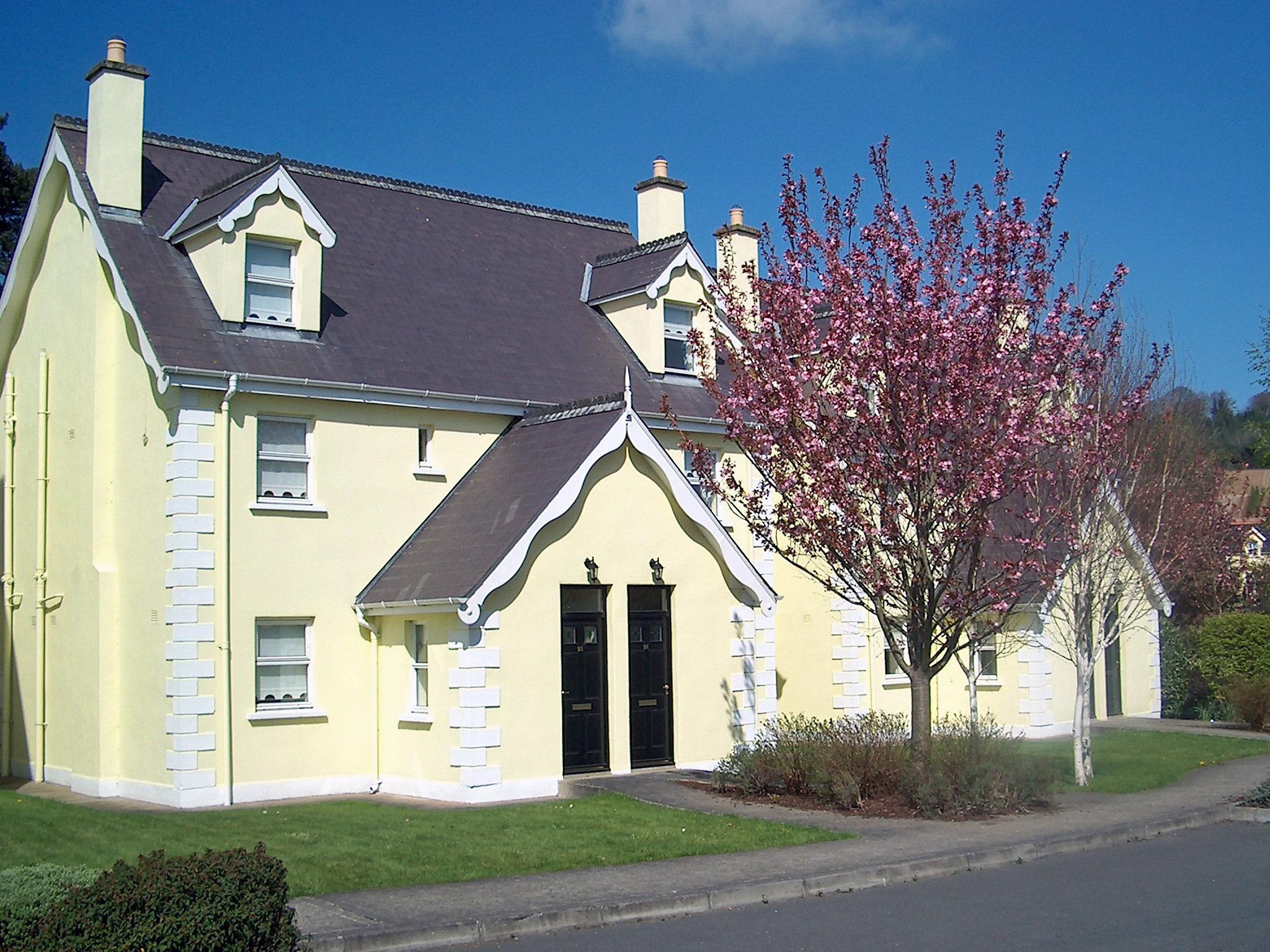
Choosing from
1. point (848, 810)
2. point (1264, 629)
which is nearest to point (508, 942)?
point (848, 810)

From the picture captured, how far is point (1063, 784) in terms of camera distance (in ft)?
65.7

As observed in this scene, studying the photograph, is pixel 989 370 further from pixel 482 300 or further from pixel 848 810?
pixel 482 300

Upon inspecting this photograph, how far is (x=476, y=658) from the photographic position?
1900 cm

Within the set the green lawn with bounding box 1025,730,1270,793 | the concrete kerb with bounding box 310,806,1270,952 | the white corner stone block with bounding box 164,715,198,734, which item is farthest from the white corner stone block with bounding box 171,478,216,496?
the green lawn with bounding box 1025,730,1270,793

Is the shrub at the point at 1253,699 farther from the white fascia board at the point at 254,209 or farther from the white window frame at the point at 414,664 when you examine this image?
the white fascia board at the point at 254,209

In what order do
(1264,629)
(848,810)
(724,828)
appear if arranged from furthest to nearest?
1. (1264,629)
2. (848,810)
3. (724,828)

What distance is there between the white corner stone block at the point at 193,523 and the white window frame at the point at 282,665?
158 centimetres

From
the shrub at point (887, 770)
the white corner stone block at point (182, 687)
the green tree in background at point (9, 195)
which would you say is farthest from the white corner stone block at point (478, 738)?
the green tree in background at point (9, 195)

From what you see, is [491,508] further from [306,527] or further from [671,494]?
[671,494]

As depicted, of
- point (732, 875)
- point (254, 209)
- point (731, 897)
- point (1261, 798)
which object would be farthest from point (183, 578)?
point (1261, 798)

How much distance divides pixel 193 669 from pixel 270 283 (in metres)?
5.98

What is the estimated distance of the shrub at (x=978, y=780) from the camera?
16625mm

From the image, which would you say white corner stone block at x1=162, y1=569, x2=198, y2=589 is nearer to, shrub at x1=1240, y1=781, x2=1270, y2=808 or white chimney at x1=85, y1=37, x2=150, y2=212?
white chimney at x1=85, y1=37, x2=150, y2=212

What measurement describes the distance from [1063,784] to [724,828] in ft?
22.3
